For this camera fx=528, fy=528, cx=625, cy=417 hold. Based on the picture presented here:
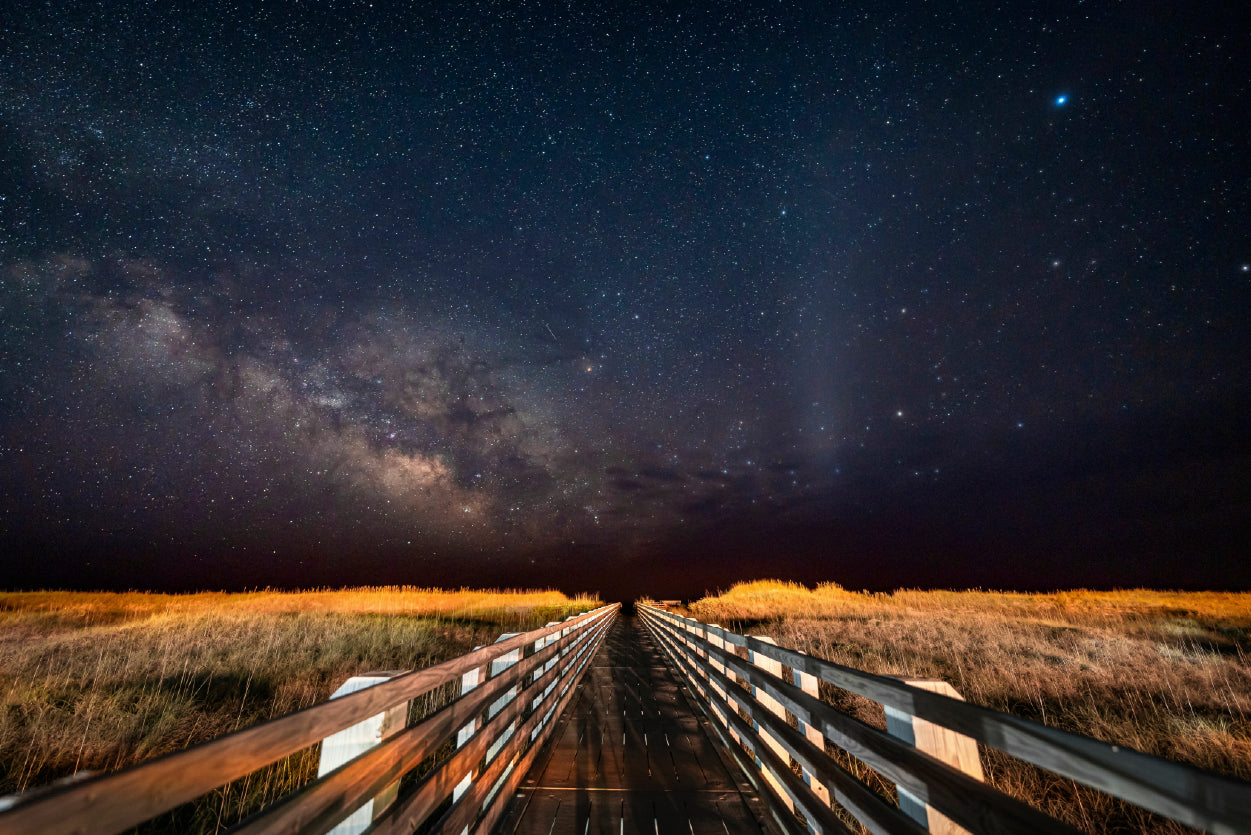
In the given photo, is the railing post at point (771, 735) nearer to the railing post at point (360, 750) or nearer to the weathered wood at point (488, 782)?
the weathered wood at point (488, 782)

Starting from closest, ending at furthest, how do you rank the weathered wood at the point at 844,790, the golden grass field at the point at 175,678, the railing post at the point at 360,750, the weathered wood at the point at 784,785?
1. the railing post at the point at 360,750
2. the weathered wood at the point at 844,790
3. the weathered wood at the point at 784,785
4. the golden grass field at the point at 175,678

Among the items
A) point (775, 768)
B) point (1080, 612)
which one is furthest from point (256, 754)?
point (1080, 612)

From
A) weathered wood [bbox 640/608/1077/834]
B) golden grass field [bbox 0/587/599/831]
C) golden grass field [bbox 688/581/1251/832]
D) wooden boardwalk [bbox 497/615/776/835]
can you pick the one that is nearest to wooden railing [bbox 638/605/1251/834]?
weathered wood [bbox 640/608/1077/834]

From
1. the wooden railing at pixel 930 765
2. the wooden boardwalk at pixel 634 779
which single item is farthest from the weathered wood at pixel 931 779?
the wooden boardwalk at pixel 634 779

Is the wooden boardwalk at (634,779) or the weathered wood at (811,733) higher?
the weathered wood at (811,733)

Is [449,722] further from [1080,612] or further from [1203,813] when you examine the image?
[1080,612]

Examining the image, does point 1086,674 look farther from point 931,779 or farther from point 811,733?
point 931,779

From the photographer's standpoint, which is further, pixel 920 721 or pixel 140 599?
pixel 140 599

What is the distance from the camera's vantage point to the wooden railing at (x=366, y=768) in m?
1.03

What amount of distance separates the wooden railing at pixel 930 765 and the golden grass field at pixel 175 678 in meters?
4.33

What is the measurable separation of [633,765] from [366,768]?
409 centimetres

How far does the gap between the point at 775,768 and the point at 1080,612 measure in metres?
24.8

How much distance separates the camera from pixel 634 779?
4.97m

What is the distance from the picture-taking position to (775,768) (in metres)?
3.75
